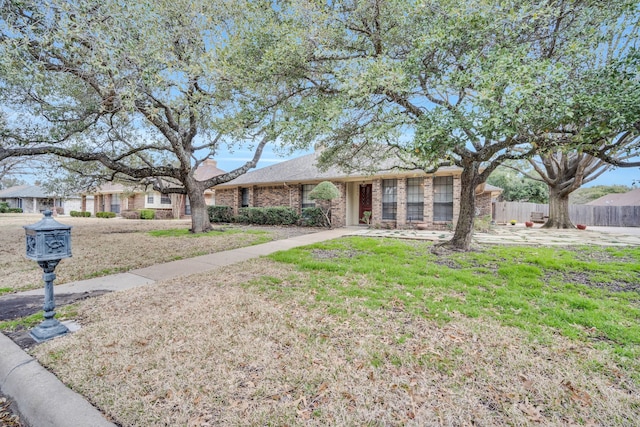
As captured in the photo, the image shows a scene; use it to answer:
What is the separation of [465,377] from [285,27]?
6.11 metres

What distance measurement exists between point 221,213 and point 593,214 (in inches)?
1018

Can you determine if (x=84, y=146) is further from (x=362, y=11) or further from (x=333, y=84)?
(x=362, y=11)

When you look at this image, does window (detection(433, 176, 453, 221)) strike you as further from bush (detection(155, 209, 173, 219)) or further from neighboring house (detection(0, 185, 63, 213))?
neighboring house (detection(0, 185, 63, 213))

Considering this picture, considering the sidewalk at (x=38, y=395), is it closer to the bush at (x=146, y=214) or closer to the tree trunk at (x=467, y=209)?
the tree trunk at (x=467, y=209)

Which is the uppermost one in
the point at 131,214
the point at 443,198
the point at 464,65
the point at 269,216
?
the point at 464,65

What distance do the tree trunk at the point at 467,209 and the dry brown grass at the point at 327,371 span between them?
15.7 ft

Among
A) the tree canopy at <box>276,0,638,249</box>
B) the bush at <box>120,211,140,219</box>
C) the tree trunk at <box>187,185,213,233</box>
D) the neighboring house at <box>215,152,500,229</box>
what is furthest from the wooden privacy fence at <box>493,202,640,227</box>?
the bush at <box>120,211,140,219</box>

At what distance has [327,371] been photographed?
2475 millimetres

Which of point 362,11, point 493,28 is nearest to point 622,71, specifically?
point 493,28

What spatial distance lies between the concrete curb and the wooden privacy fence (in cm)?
2496

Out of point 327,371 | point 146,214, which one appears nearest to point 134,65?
point 327,371

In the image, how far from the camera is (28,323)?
3449mm

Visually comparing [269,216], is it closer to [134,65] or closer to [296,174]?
[296,174]

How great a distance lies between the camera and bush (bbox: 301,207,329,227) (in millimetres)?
14984
